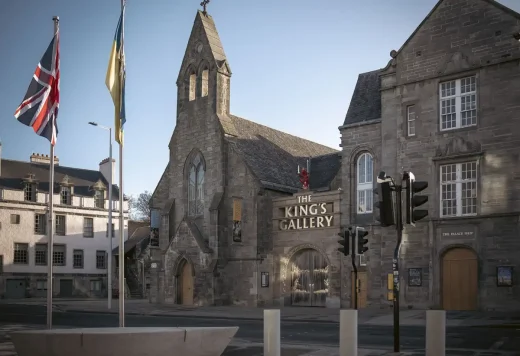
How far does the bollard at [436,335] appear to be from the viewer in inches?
459

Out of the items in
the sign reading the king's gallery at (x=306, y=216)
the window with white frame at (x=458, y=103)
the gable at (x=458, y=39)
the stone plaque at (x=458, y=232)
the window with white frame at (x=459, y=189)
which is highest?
the gable at (x=458, y=39)

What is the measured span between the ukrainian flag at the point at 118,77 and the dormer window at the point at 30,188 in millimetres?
47020

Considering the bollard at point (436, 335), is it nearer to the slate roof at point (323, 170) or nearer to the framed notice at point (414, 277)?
the framed notice at point (414, 277)

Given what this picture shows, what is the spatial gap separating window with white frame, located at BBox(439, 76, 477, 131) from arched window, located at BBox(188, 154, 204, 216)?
1701 cm

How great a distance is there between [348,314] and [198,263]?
29.8m

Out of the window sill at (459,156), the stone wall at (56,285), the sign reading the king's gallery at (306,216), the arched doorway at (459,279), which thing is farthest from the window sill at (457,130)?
the stone wall at (56,285)

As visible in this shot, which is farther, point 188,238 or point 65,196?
point 65,196

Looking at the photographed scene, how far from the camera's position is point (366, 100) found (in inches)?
1478

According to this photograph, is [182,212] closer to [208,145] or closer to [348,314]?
[208,145]

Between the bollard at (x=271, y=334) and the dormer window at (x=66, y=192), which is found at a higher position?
the dormer window at (x=66, y=192)

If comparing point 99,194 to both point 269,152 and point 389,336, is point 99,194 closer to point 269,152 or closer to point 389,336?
point 269,152

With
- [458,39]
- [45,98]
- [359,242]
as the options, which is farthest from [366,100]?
[45,98]

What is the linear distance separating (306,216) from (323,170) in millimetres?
8696

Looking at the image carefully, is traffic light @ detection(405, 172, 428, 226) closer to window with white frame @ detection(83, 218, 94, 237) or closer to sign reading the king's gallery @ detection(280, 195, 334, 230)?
sign reading the king's gallery @ detection(280, 195, 334, 230)
